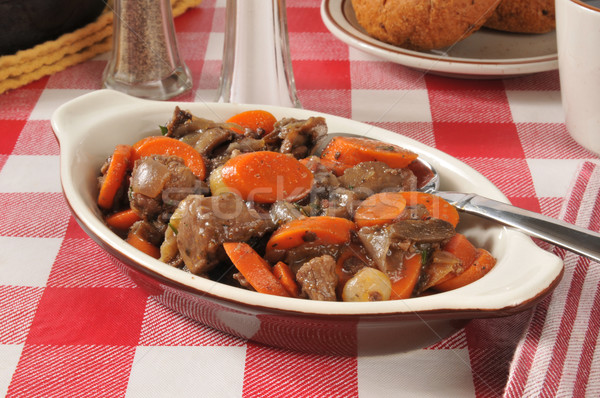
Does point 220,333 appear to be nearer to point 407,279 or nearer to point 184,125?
point 407,279

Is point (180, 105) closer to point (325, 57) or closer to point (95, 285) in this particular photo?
point (95, 285)

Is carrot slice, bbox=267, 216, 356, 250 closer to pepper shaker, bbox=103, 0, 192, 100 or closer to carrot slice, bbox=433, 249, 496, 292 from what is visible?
carrot slice, bbox=433, 249, 496, 292

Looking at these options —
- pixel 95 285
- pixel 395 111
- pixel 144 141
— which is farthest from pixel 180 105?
pixel 395 111

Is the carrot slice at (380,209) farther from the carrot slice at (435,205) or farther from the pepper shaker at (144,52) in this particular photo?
the pepper shaker at (144,52)

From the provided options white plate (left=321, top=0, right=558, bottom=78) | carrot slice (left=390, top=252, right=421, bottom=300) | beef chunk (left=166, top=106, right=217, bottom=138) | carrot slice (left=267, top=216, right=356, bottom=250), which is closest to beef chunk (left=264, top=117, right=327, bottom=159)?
beef chunk (left=166, top=106, right=217, bottom=138)

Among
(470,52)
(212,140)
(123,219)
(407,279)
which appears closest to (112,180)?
(123,219)

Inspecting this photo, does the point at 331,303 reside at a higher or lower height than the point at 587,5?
lower

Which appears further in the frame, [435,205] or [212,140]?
[212,140]
